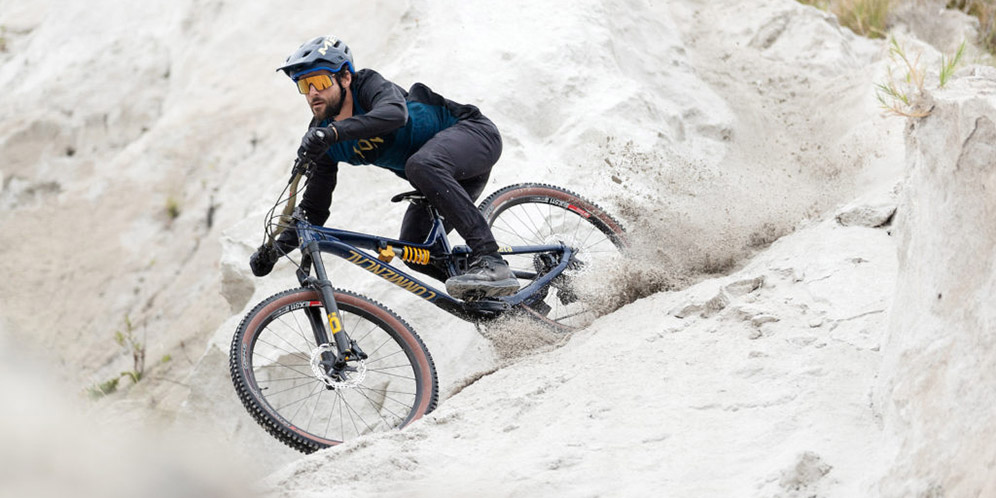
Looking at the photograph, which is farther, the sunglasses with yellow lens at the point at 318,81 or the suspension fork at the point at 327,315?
the sunglasses with yellow lens at the point at 318,81

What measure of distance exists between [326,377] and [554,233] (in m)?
2.05

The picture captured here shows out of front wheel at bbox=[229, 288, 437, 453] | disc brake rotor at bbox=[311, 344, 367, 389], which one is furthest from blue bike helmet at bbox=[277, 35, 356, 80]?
disc brake rotor at bbox=[311, 344, 367, 389]

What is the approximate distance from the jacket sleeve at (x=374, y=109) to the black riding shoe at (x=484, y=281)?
0.82 meters

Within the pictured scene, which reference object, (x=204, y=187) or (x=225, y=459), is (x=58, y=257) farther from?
(x=225, y=459)

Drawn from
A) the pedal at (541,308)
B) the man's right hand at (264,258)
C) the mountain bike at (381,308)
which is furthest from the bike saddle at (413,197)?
the pedal at (541,308)

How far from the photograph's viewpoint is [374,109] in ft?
15.7

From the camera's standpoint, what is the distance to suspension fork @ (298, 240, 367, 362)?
15.2 feet

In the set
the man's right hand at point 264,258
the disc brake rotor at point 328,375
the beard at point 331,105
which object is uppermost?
the beard at point 331,105

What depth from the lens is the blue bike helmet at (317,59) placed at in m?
4.88

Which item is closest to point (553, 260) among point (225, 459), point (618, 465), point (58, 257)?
point (618, 465)

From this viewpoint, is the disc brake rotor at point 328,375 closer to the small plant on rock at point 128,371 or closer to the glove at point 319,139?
the glove at point 319,139

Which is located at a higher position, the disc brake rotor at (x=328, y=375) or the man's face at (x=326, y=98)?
the man's face at (x=326, y=98)

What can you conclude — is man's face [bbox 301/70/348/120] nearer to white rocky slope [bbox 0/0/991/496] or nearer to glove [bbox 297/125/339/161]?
glove [bbox 297/125/339/161]

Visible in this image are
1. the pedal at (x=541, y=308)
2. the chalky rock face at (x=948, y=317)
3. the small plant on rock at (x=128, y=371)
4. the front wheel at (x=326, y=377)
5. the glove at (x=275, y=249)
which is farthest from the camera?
the small plant on rock at (x=128, y=371)
